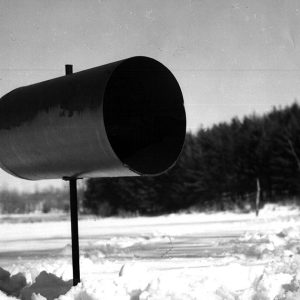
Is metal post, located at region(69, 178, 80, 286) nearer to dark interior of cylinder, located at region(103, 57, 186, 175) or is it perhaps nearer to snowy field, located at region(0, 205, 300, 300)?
snowy field, located at region(0, 205, 300, 300)

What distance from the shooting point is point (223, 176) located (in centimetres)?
4766

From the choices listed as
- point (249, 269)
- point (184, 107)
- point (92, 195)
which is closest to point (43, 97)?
point (184, 107)

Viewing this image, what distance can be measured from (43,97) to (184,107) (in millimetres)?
1394

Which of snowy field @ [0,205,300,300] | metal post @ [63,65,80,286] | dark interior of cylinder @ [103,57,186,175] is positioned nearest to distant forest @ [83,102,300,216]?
snowy field @ [0,205,300,300]

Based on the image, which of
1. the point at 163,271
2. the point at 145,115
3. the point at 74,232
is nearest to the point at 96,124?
the point at 145,115

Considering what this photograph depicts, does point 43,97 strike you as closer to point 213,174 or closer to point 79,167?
point 79,167

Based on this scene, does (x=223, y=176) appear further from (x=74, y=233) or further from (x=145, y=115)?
(x=74, y=233)

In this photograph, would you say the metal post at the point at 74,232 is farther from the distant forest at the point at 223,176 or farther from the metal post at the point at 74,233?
the distant forest at the point at 223,176

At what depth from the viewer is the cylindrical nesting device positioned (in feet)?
16.6

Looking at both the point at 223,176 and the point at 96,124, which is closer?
the point at 96,124

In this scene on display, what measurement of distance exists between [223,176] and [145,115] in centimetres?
4202

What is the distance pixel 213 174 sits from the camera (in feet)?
159

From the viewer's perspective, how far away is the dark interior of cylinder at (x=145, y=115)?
18.9 feet

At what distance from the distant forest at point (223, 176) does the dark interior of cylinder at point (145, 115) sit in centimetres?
3837
